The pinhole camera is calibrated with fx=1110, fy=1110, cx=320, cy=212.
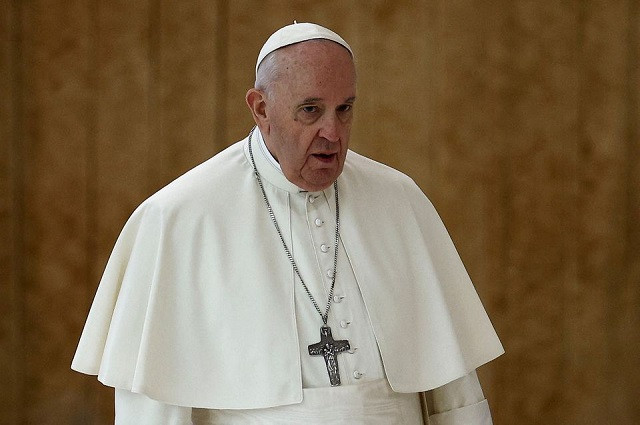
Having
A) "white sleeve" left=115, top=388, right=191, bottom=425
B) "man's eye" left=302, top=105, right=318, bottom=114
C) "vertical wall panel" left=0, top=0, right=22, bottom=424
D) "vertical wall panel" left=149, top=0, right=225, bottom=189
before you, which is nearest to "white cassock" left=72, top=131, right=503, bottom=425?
"white sleeve" left=115, top=388, right=191, bottom=425

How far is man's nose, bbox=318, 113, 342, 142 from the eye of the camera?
9.77 feet

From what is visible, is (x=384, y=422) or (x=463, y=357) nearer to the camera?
(x=384, y=422)

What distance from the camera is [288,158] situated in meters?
3.08

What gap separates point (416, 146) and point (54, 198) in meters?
1.85

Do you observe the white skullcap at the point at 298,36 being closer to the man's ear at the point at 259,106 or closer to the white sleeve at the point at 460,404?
the man's ear at the point at 259,106

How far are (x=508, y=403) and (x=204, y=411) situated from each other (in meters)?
2.96

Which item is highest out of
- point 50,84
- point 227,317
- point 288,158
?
point 50,84

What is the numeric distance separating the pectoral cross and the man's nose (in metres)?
0.54

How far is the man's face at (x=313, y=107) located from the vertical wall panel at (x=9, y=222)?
9.20ft

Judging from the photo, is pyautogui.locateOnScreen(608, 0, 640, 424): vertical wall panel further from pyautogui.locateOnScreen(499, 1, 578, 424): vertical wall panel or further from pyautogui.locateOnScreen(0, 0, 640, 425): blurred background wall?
pyautogui.locateOnScreen(499, 1, 578, 424): vertical wall panel

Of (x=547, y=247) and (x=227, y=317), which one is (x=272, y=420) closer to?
(x=227, y=317)

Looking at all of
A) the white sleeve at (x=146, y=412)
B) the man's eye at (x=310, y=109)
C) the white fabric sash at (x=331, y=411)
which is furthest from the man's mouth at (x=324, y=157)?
the white sleeve at (x=146, y=412)

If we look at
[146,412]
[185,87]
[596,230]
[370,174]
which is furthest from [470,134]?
[146,412]

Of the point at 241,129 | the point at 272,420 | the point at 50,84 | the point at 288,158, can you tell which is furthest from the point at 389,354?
the point at 50,84
